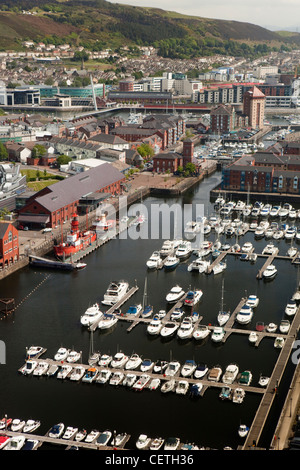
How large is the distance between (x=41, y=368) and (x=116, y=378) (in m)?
1.35

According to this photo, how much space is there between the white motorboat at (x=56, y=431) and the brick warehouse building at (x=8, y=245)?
23.8 ft

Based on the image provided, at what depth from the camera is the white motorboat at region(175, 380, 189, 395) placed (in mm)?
9938

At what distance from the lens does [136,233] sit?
19.0 m

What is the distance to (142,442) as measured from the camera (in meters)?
8.58

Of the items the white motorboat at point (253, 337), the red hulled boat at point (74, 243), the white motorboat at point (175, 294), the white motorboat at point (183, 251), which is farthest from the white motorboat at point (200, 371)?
the red hulled boat at point (74, 243)

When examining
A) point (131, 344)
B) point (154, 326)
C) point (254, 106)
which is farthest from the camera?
point (254, 106)

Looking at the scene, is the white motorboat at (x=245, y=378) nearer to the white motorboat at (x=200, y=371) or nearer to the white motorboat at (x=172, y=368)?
the white motorboat at (x=200, y=371)

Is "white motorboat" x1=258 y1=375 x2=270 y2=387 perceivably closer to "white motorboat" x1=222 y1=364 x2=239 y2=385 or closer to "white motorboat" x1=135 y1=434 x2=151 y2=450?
"white motorboat" x1=222 y1=364 x2=239 y2=385

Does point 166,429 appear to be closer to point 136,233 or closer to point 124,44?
point 136,233

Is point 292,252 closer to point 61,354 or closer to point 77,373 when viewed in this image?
point 61,354

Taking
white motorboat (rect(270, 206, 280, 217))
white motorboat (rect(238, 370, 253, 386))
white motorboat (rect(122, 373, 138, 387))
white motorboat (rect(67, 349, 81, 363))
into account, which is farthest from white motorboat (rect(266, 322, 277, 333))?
white motorboat (rect(270, 206, 280, 217))

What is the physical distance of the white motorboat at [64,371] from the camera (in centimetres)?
1051

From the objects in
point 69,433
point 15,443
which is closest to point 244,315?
point 69,433

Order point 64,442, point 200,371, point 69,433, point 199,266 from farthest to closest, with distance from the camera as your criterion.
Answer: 1. point 199,266
2. point 200,371
3. point 69,433
4. point 64,442
